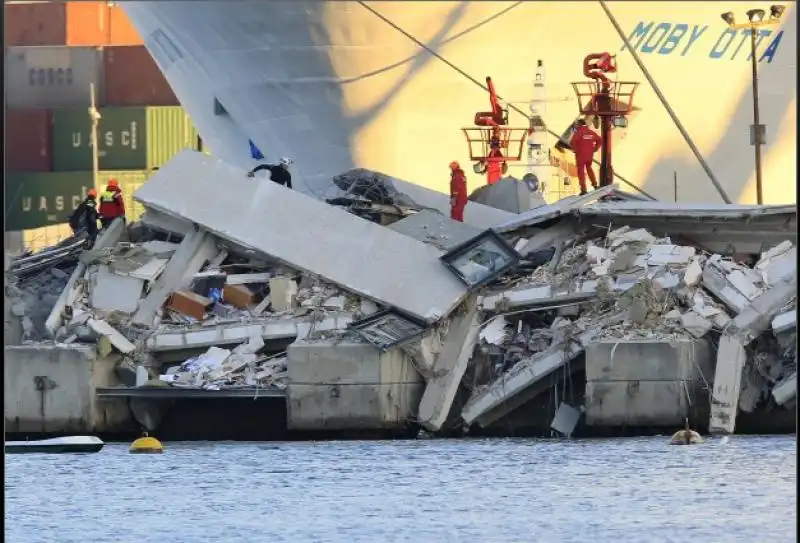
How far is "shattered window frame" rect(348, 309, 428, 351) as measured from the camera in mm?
23766

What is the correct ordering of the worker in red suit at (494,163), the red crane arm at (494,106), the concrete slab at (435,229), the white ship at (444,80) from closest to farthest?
the concrete slab at (435,229), the red crane arm at (494,106), the worker in red suit at (494,163), the white ship at (444,80)

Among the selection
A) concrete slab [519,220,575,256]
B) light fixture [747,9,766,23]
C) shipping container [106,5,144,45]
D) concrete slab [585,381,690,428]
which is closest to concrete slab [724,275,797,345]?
concrete slab [585,381,690,428]

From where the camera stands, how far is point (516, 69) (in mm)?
42781

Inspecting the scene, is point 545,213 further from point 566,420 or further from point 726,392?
point 726,392

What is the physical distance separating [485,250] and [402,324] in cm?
151

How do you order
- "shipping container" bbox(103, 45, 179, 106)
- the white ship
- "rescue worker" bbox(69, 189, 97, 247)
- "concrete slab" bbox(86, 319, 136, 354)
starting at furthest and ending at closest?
"shipping container" bbox(103, 45, 179, 106) < the white ship < "rescue worker" bbox(69, 189, 97, 247) < "concrete slab" bbox(86, 319, 136, 354)

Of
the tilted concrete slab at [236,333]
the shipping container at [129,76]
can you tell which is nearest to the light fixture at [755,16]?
the tilted concrete slab at [236,333]

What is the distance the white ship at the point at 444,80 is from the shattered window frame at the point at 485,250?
13.6m

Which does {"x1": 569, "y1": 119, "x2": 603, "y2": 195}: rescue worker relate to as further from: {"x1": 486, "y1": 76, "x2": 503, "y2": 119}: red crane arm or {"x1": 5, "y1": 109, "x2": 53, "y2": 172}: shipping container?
{"x1": 5, "y1": 109, "x2": 53, "y2": 172}: shipping container

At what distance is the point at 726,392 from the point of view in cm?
2289

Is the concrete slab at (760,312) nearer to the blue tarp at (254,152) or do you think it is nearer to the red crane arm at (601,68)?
the red crane arm at (601,68)

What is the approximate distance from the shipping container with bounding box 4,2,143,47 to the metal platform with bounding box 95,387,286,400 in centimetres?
4972

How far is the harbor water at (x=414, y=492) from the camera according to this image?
17797 mm

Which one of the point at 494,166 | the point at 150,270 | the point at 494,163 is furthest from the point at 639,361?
the point at 494,166
